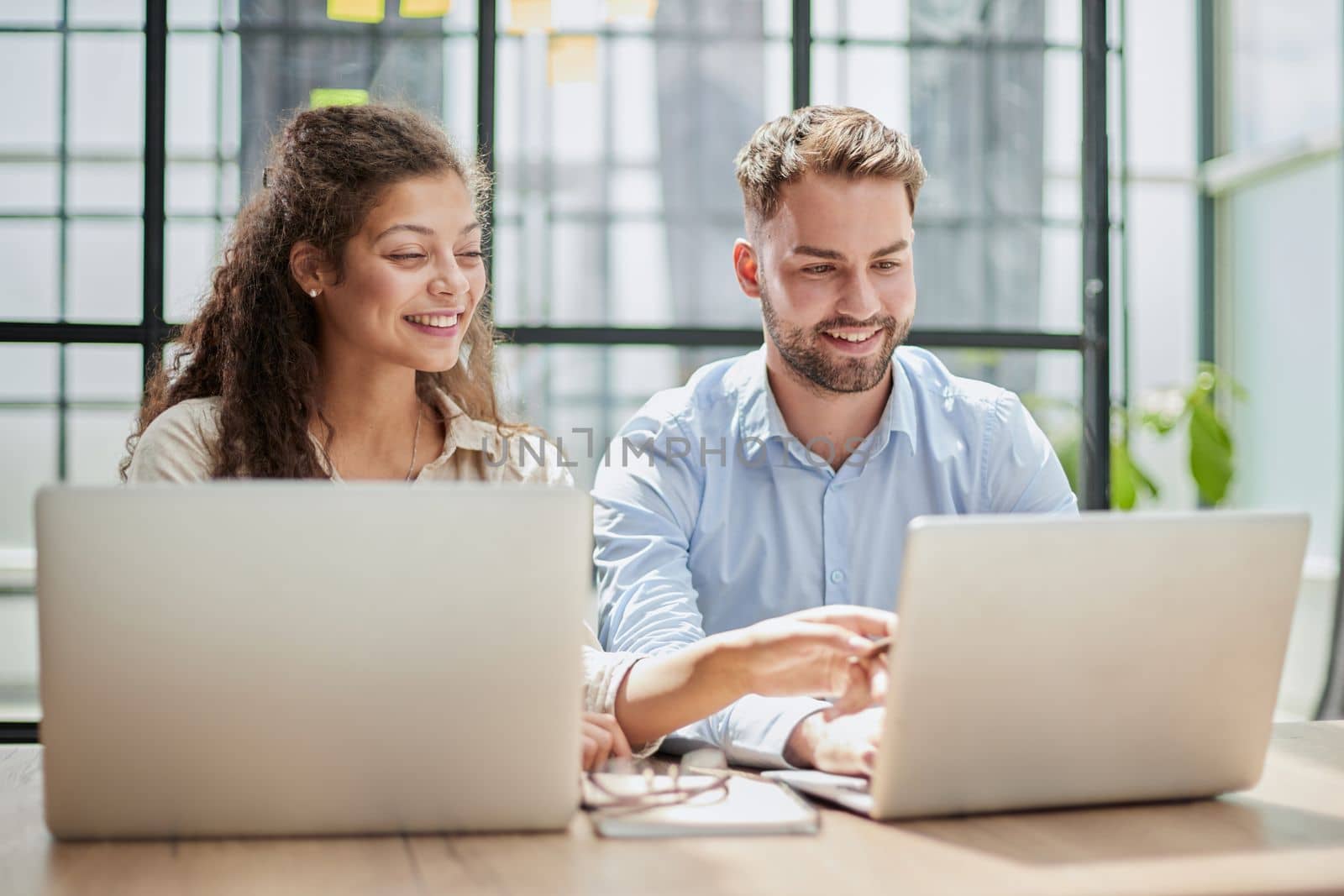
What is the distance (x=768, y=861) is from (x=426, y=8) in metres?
2.15

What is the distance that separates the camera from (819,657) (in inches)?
43.3

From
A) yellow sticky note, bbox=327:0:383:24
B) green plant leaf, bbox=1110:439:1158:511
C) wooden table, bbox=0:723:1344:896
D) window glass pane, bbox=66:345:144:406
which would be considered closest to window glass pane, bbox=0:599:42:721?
window glass pane, bbox=66:345:144:406

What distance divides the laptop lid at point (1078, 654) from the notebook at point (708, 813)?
0.08 meters

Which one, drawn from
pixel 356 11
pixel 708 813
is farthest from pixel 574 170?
pixel 708 813

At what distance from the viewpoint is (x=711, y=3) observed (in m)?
2.72

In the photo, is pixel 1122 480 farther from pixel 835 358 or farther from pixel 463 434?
pixel 463 434

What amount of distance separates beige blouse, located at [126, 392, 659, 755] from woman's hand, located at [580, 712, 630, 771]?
83mm

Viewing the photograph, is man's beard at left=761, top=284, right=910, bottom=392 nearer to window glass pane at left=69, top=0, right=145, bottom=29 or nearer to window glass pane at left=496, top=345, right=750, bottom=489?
window glass pane at left=496, top=345, right=750, bottom=489

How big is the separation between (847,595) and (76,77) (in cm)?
194

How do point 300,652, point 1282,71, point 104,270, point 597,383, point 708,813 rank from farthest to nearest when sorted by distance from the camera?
point 1282,71
point 597,383
point 104,270
point 708,813
point 300,652

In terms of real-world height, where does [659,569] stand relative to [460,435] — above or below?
below

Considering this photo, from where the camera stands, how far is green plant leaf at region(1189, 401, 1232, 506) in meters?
4.07

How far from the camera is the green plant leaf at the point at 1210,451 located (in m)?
4.07

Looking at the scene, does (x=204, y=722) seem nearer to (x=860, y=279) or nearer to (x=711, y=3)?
(x=860, y=279)
